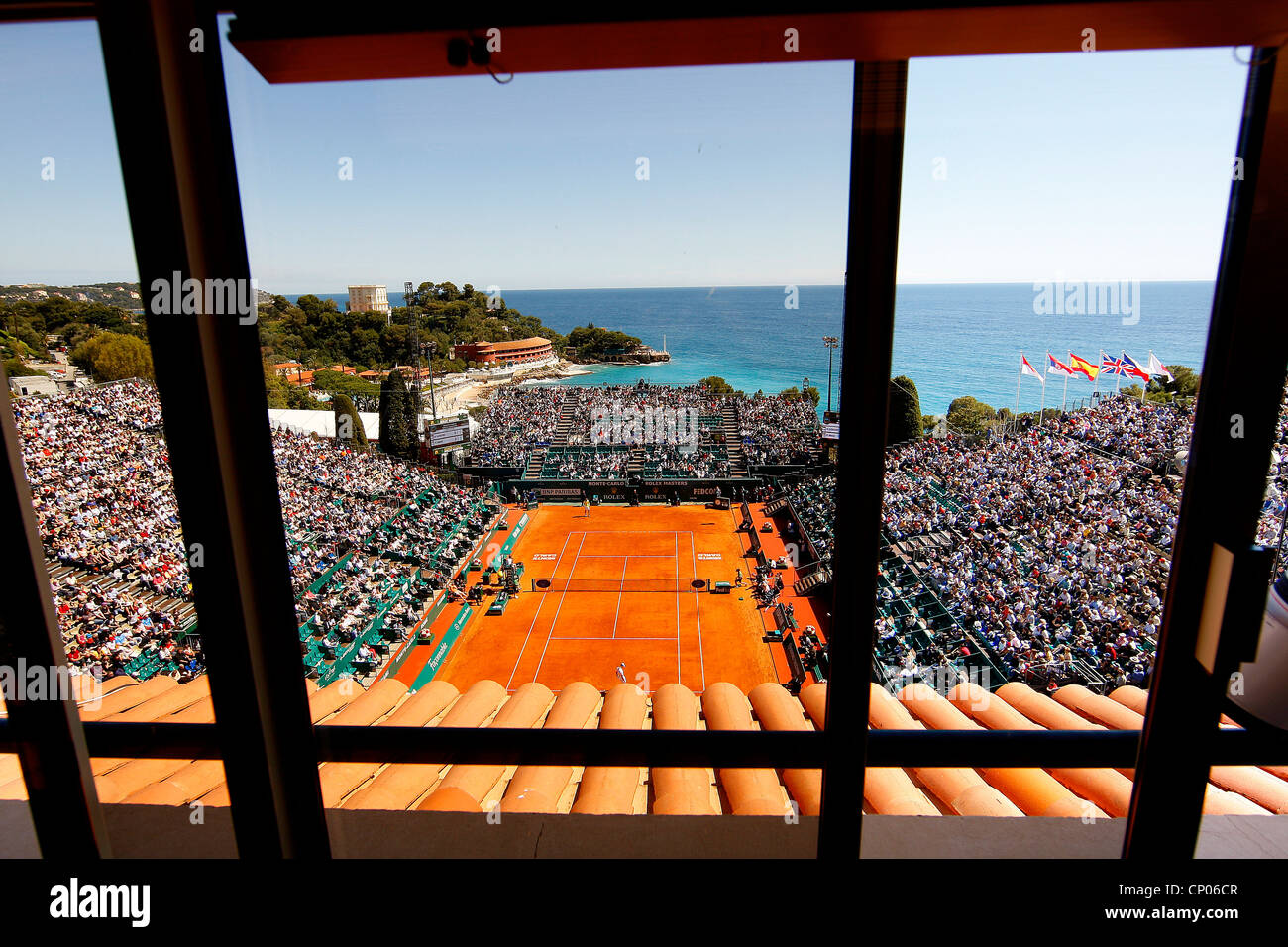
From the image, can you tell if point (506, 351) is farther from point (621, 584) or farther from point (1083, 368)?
point (1083, 368)

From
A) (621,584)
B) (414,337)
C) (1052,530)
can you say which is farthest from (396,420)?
(1052,530)

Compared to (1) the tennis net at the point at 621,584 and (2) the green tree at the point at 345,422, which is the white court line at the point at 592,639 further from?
(2) the green tree at the point at 345,422

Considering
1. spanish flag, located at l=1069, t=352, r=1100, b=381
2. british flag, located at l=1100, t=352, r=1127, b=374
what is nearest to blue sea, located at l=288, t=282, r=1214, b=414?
british flag, located at l=1100, t=352, r=1127, b=374

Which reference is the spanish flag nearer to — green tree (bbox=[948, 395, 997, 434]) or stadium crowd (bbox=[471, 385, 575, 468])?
green tree (bbox=[948, 395, 997, 434])

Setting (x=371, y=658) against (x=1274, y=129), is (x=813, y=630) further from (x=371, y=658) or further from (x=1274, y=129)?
(x=1274, y=129)

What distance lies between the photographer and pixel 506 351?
106 ft

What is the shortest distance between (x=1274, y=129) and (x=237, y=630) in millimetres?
1679

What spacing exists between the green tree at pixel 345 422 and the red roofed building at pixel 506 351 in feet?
23.7

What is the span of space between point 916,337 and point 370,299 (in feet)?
57.3

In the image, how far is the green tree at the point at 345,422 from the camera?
71.4 feet

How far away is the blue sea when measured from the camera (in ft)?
69.9

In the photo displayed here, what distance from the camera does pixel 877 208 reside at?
31.1 inches

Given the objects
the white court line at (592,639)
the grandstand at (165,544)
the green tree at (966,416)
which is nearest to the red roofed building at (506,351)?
the grandstand at (165,544)

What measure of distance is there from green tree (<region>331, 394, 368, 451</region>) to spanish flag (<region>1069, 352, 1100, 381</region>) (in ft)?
73.9
